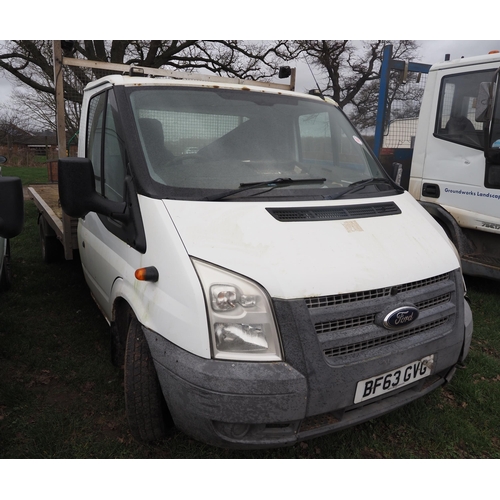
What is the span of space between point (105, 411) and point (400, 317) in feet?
6.92

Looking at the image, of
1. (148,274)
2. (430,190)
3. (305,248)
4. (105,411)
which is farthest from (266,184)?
(430,190)

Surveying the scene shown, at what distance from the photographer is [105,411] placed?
311cm

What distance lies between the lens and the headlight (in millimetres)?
2109

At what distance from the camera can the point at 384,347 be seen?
2.36 meters

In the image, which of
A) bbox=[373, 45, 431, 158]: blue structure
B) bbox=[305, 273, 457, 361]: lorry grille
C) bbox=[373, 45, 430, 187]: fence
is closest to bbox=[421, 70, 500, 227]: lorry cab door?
bbox=[373, 45, 430, 187]: fence

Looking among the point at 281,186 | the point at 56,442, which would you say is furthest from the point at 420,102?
the point at 56,442

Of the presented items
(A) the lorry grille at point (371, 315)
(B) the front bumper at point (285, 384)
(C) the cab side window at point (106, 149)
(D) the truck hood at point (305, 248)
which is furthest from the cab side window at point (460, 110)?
(C) the cab side window at point (106, 149)

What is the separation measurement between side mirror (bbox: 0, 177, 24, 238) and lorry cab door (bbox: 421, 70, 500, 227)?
456cm

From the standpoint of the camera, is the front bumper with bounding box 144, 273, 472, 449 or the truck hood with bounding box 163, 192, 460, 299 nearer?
the front bumper with bounding box 144, 273, 472, 449

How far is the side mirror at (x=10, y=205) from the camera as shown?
204 cm

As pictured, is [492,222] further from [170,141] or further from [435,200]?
[170,141]

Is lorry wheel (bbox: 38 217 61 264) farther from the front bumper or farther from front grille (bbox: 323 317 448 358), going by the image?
front grille (bbox: 323 317 448 358)

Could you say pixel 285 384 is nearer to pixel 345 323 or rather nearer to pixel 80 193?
pixel 345 323

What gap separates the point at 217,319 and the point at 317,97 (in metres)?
2.41
